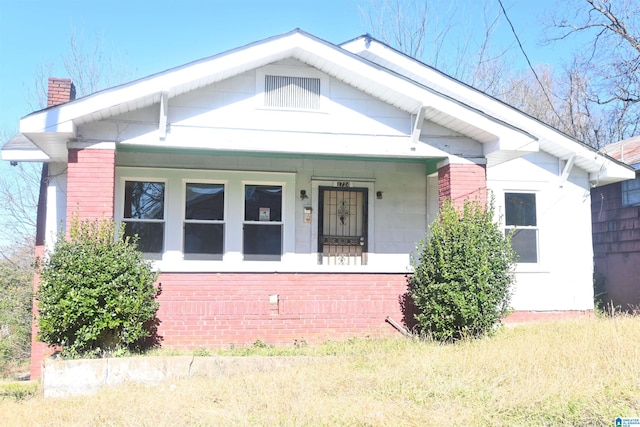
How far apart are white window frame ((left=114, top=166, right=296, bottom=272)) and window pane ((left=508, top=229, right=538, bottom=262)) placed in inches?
184

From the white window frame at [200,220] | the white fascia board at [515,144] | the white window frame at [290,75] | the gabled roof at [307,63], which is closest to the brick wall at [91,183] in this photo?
the gabled roof at [307,63]

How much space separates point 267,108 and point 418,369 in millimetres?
4862

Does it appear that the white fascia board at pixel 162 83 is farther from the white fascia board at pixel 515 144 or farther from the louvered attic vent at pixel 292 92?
the white fascia board at pixel 515 144

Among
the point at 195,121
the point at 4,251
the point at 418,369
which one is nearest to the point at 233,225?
the point at 195,121

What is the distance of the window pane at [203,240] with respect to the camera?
445 inches

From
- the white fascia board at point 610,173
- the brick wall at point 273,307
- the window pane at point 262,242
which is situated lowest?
the brick wall at point 273,307

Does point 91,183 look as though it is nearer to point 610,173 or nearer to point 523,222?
point 523,222

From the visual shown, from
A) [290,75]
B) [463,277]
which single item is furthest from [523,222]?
[290,75]

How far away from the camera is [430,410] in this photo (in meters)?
5.85

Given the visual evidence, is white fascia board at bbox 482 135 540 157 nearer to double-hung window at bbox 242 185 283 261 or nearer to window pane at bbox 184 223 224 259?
double-hung window at bbox 242 185 283 261

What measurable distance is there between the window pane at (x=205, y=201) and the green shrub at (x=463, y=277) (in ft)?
13.3

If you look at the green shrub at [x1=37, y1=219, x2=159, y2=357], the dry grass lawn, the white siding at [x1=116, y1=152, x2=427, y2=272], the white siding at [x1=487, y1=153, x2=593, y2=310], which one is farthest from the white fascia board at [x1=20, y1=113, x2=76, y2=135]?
the white siding at [x1=487, y1=153, x2=593, y2=310]

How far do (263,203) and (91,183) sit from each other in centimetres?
349

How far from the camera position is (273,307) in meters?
10.0
